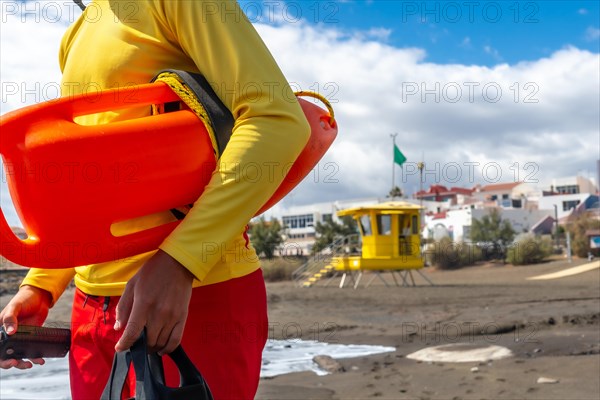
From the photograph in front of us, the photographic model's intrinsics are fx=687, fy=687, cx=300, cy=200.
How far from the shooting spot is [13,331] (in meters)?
1.70

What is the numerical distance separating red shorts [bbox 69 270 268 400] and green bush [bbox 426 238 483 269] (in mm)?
33223

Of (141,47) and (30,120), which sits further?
(141,47)

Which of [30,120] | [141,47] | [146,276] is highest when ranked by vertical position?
[141,47]

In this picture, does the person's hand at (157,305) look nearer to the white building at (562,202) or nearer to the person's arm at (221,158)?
the person's arm at (221,158)

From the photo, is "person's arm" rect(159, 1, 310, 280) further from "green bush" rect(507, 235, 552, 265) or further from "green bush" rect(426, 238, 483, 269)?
"green bush" rect(426, 238, 483, 269)

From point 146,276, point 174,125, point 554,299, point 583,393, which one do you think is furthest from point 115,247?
point 554,299

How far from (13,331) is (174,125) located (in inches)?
29.3

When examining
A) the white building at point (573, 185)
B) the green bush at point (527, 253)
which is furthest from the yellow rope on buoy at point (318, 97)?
the white building at point (573, 185)

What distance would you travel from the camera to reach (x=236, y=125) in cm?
139

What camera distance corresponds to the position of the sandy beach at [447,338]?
18.2 feet

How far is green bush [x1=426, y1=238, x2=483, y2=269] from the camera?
114ft

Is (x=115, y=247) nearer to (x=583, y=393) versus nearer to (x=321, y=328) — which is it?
(x=583, y=393)

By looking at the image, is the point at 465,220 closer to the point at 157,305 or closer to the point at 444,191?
the point at 444,191

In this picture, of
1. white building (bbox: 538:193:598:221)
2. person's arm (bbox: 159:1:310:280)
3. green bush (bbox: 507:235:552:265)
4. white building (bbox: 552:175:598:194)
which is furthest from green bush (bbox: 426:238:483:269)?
white building (bbox: 552:175:598:194)
